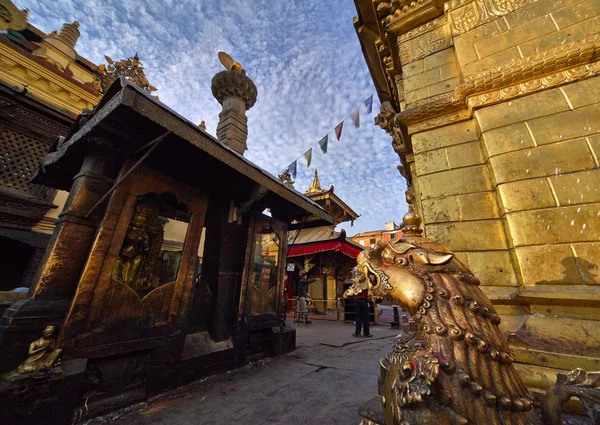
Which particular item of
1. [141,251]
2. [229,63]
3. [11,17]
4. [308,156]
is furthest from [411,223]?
[11,17]

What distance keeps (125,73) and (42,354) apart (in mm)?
9649

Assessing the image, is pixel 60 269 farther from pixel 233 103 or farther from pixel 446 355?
pixel 233 103

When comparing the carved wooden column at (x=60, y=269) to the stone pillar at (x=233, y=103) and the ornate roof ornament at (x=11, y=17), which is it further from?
the ornate roof ornament at (x=11, y=17)

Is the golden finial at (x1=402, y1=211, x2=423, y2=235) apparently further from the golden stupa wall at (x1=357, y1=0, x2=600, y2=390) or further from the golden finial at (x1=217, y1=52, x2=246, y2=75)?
the golden finial at (x1=217, y1=52, x2=246, y2=75)

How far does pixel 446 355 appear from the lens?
1120 millimetres

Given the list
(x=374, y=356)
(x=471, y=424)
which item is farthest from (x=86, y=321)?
(x=374, y=356)

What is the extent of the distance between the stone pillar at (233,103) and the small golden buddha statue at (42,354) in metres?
6.42

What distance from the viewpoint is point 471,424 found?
38.3 inches

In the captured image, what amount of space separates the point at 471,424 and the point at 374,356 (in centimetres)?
464

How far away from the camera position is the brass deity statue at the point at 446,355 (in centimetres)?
102

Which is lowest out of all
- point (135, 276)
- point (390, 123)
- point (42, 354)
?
point (42, 354)

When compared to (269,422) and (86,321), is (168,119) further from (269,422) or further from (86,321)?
(269,422)

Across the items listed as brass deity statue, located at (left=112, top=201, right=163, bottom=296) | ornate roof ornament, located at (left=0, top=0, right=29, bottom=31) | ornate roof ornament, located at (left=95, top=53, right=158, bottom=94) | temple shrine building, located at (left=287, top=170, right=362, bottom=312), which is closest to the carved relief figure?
brass deity statue, located at (left=112, top=201, right=163, bottom=296)

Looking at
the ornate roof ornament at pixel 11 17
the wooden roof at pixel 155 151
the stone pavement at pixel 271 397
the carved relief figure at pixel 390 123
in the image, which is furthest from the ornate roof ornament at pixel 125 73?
the stone pavement at pixel 271 397
